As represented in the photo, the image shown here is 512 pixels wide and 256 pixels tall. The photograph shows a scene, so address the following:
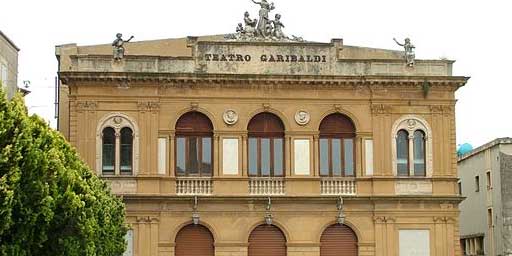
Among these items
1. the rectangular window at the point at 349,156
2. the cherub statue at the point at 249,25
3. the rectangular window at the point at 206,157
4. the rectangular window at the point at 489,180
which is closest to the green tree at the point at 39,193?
the rectangular window at the point at 206,157

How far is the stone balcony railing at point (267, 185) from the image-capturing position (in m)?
46.7

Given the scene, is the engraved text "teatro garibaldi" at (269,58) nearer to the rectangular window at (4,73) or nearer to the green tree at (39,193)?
the rectangular window at (4,73)

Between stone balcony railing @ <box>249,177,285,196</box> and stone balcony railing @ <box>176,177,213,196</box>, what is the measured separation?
1763mm

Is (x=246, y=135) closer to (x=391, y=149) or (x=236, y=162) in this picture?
(x=236, y=162)

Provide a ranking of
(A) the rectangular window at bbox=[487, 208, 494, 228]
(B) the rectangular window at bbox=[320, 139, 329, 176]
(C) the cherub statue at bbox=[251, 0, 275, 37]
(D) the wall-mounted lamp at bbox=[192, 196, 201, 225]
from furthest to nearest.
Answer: (A) the rectangular window at bbox=[487, 208, 494, 228], (C) the cherub statue at bbox=[251, 0, 275, 37], (B) the rectangular window at bbox=[320, 139, 329, 176], (D) the wall-mounted lamp at bbox=[192, 196, 201, 225]

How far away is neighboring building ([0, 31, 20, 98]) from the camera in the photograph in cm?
4684

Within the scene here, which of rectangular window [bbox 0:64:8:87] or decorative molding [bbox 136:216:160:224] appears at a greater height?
rectangular window [bbox 0:64:8:87]

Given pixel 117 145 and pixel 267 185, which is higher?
pixel 117 145

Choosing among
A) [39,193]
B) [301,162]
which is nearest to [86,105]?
[301,162]

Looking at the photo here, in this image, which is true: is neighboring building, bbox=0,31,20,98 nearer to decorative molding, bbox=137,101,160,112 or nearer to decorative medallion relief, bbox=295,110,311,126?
decorative molding, bbox=137,101,160,112

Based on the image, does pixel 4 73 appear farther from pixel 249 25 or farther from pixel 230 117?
pixel 249 25

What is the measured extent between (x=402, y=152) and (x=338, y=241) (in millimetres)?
4742

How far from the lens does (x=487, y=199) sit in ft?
186

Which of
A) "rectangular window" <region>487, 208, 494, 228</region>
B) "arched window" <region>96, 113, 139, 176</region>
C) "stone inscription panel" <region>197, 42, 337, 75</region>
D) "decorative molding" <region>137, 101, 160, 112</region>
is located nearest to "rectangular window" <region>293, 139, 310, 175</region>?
"stone inscription panel" <region>197, 42, 337, 75</region>
